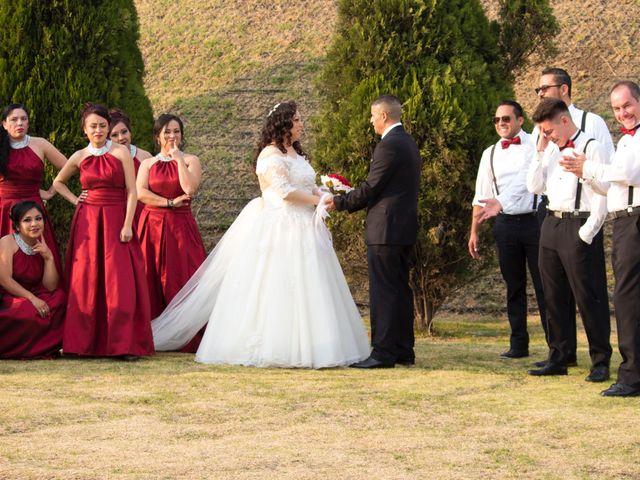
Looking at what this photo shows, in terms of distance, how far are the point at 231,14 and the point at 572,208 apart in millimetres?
15607

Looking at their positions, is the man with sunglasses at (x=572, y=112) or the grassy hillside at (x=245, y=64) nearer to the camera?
the man with sunglasses at (x=572, y=112)

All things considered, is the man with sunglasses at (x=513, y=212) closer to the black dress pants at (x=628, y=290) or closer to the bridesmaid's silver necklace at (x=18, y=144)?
the black dress pants at (x=628, y=290)

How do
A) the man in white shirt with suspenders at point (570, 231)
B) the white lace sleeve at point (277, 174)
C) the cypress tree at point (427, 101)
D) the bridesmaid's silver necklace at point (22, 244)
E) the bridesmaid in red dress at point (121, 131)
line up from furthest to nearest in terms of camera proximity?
the cypress tree at point (427, 101) < the bridesmaid in red dress at point (121, 131) < the bridesmaid's silver necklace at point (22, 244) < the white lace sleeve at point (277, 174) < the man in white shirt with suspenders at point (570, 231)

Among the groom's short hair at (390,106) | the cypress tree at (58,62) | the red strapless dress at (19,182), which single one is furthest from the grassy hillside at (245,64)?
the groom's short hair at (390,106)

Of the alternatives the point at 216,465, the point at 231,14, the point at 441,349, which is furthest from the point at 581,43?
the point at 216,465

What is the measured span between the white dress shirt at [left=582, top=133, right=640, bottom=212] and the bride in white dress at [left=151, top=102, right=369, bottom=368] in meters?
2.30

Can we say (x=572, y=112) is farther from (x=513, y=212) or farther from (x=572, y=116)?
(x=513, y=212)

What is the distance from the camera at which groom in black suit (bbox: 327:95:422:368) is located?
25.9 ft

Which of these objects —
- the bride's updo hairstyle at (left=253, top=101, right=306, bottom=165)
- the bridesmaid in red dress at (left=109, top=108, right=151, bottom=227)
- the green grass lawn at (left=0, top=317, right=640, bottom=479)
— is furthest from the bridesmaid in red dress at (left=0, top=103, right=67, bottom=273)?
the bride's updo hairstyle at (left=253, top=101, right=306, bottom=165)

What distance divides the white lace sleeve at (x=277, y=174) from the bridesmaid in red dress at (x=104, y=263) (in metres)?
1.24

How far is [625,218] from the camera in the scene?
671 centimetres

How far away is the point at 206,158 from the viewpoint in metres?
16.7

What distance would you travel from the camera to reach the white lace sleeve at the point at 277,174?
8188 millimetres

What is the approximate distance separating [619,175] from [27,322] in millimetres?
4795
